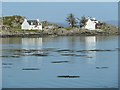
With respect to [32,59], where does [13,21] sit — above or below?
above

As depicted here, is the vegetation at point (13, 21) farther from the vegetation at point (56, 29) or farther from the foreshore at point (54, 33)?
the foreshore at point (54, 33)

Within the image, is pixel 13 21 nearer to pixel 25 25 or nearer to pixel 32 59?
pixel 25 25

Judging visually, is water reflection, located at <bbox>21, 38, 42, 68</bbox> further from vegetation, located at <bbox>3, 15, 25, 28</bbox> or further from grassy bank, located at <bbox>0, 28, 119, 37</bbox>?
vegetation, located at <bbox>3, 15, 25, 28</bbox>

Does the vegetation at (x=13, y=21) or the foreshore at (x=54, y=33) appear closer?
the foreshore at (x=54, y=33)

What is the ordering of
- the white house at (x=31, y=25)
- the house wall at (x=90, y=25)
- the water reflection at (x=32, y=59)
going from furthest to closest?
1. the house wall at (x=90, y=25)
2. the white house at (x=31, y=25)
3. the water reflection at (x=32, y=59)

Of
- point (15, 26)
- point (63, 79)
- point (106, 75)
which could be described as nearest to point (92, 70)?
point (106, 75)

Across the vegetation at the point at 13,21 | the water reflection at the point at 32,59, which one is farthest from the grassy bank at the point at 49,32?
the water reflection at the point at 32,59

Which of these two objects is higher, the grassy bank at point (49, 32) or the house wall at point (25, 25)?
the house wall at point (25, 25)

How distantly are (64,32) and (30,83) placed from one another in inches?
3226

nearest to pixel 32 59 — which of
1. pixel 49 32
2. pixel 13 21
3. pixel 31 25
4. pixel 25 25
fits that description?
pixel 49 32

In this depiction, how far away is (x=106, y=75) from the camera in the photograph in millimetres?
22156

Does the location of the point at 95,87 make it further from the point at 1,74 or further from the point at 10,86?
the point at 1,74

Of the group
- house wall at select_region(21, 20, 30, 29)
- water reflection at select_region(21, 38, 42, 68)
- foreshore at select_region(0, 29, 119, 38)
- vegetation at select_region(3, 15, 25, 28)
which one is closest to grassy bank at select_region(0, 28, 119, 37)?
foreshore at select_region(0, 29, 119, 38)

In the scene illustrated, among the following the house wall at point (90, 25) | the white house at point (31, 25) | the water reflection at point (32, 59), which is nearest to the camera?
the water reflection at point (32, 59)
